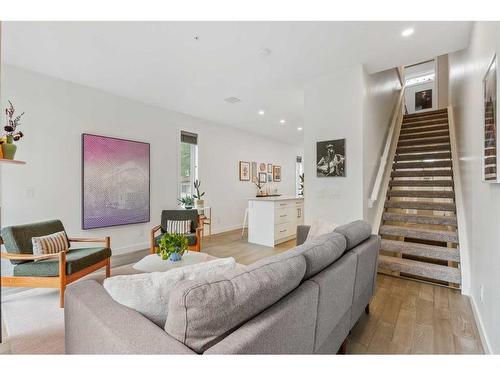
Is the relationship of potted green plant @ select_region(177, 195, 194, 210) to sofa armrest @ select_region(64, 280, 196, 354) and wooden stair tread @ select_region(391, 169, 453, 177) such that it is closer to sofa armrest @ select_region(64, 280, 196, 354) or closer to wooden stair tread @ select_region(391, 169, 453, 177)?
sofa armrest @ select_region(64, 280, 196, 354)

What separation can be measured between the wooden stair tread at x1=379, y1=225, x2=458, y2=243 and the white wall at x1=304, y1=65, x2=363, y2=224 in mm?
622

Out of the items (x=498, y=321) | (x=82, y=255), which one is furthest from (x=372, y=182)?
(x=82, y=255)

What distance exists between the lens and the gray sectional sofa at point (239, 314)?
31.0 inches

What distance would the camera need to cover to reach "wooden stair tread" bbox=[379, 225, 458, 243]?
3031 millimetres

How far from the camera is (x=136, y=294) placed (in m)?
0.98

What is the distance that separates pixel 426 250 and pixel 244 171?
455 cm

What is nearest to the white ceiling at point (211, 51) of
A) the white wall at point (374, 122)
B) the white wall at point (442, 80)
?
the white wall at point (374, 122)

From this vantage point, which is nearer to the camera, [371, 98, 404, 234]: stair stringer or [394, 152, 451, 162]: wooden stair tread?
[371, 98, 404, 234]: stair stringer

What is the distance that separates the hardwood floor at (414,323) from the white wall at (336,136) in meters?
1.03

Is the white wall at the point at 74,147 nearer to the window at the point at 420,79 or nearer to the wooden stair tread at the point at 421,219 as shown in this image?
the wooden stair tread at the point at 421,219

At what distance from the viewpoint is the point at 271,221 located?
15.3ft

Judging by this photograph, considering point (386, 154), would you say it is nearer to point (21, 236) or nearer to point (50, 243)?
point (50, 243)

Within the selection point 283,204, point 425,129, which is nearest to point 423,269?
point 283,204

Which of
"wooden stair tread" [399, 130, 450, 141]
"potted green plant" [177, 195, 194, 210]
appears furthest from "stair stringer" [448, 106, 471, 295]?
"potted green plant" [177, 195, 194, 210]
